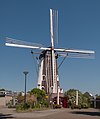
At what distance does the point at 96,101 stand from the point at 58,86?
11.9 m

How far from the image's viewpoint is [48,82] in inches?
3442

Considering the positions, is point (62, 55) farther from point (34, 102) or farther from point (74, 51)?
point (34, 102)

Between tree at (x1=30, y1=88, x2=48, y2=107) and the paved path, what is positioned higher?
tree at (x1=30, y1=88, x2=48, y2=107)

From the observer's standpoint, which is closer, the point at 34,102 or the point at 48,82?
the point at 34,102

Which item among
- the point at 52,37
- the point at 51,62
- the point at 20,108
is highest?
the point at 52,37

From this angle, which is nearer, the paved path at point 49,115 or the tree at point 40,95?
the paved path at point 49,115

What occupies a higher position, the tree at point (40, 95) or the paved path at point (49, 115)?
the tree at point (40, 95)

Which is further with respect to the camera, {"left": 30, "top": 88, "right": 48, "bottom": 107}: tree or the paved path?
{"left": 30, "top": 88, "right": 48, "bottom": 107}: tree

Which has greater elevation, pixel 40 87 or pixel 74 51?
pixel 74 51

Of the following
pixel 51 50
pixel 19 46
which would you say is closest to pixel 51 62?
pixel 51 50

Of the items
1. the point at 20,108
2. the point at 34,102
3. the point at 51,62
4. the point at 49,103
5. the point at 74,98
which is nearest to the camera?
the point at 20,108

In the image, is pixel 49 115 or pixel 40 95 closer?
pixel 49 115

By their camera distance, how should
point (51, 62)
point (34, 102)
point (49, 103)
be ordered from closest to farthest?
point (34, 102), point (49, 103), point (51, 62)

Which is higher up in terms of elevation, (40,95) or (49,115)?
(40,95)
